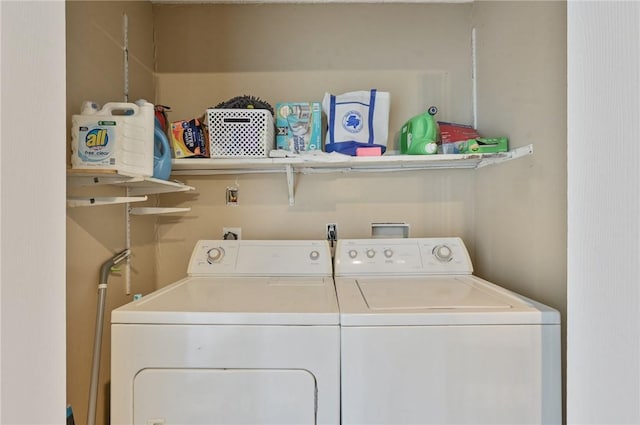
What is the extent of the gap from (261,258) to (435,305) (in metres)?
0.91

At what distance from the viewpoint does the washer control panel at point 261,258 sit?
5.41 ft

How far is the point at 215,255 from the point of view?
5.51ft

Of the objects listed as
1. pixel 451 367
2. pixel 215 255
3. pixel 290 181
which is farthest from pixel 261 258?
pixel 451 367

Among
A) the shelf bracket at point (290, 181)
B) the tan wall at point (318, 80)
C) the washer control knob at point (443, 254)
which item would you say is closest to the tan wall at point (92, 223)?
the tan wall at point (318, 80)

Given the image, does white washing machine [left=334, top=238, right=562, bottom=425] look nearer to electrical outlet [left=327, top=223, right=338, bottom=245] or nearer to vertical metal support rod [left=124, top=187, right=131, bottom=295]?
electrical outlet [left=327, top=223, right=338, bottom=245]

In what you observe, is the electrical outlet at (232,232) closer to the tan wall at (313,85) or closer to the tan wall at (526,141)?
the tan wall at (313,85)

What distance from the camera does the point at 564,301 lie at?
1087mm

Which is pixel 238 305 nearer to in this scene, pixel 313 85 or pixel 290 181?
pixel 290 181

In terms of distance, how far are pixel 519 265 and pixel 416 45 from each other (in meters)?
1.36

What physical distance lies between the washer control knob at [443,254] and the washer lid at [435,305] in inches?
8.6

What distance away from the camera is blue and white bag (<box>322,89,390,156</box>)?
5.53ft

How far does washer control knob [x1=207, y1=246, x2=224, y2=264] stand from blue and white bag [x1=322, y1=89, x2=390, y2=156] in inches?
31.3
